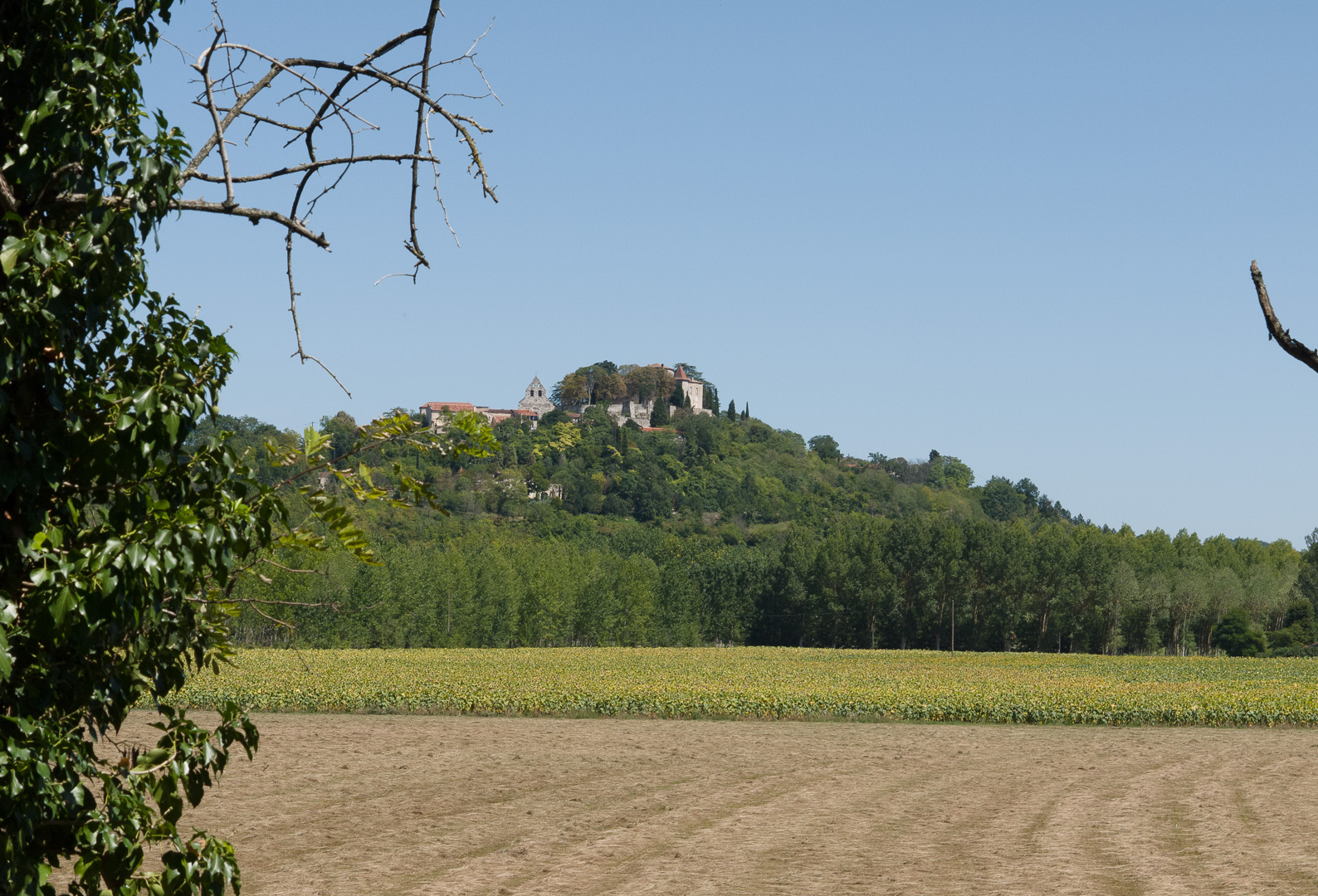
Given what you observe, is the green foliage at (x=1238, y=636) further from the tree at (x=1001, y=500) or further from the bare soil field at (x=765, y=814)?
the tree at (x=1001, y=500)

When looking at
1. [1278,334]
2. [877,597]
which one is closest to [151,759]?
[1278,334]

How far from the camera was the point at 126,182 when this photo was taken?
10.1 ft

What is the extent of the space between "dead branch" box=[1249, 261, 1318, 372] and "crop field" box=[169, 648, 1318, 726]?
711 inches

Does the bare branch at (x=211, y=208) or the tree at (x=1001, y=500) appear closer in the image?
the bare branch at (x=211, y=208)

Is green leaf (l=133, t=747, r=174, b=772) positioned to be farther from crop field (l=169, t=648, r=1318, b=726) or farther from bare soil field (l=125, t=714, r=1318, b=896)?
crop field (l=169, t=648, r=1318, b=726)

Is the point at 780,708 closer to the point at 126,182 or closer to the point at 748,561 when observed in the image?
the point at 126,182

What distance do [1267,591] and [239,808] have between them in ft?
306

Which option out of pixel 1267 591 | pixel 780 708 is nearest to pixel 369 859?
pixel 780 708

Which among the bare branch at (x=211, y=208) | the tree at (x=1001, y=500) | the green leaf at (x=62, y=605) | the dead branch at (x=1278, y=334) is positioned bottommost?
the green leaf at (x=62, y=605)

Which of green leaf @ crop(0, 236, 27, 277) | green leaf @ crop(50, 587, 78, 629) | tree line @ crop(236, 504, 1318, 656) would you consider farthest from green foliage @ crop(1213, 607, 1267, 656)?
green leaf @ crop(0, 236, 27, 277)

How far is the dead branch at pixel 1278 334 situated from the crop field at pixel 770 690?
18065 mm

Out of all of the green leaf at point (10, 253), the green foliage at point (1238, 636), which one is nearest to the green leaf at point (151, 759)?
the green leaf at point (10, 253)

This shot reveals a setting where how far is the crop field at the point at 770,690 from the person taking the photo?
1264 inches

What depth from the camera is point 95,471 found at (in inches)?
121
